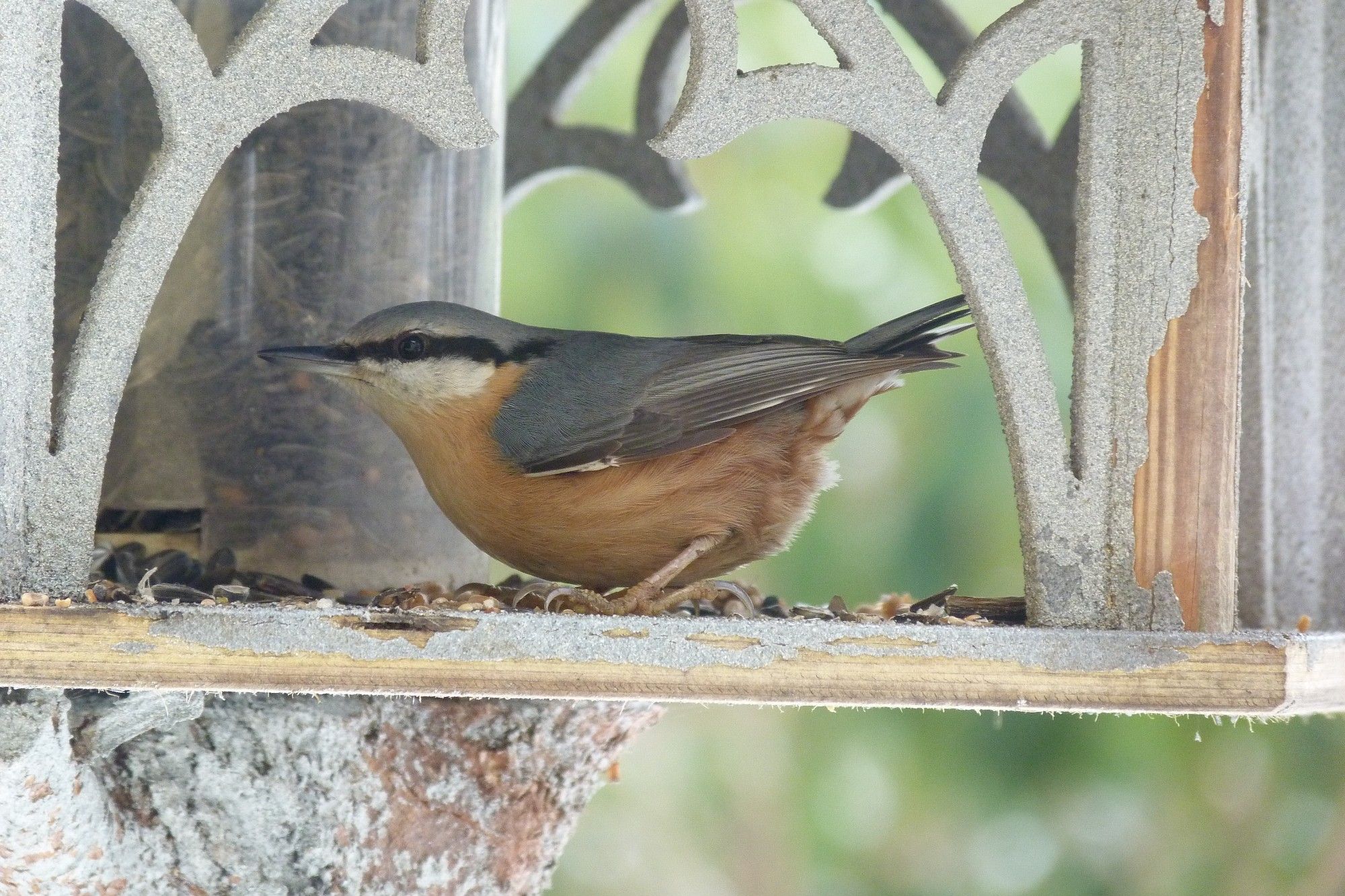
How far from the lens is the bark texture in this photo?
6.50 feet

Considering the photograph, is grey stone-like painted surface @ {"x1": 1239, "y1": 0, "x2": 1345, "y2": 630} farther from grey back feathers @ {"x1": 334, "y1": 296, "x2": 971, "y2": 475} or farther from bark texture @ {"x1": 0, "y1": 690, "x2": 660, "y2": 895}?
bark texture @ {"x1": 0, "y1": 690, "x2": 660, "y2": 895}

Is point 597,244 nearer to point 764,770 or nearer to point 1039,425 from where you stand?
point 764,770

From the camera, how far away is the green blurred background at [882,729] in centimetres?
516

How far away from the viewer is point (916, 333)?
8.40 feet

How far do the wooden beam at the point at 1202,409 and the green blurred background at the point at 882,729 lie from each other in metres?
2.94

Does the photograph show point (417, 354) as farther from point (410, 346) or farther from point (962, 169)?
point (962, 169)

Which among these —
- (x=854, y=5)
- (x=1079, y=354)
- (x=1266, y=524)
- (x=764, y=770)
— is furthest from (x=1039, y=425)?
(x=764, y=770)

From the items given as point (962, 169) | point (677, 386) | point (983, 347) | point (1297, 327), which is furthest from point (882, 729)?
point (962, 169)

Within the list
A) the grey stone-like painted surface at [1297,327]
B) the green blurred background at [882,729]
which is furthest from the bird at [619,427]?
the green blurred background at [882,729]

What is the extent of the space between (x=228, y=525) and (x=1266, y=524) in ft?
6.39

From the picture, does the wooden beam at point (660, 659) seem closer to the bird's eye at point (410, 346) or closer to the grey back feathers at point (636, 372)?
the grey back feathers at point (636, 372)

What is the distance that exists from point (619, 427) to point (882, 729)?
353cm

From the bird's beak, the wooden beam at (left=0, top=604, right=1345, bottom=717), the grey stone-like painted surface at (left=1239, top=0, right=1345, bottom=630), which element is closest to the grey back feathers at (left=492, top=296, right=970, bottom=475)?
the bird's beak

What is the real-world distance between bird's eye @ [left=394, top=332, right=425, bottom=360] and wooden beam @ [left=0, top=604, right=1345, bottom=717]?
0.79 meters
